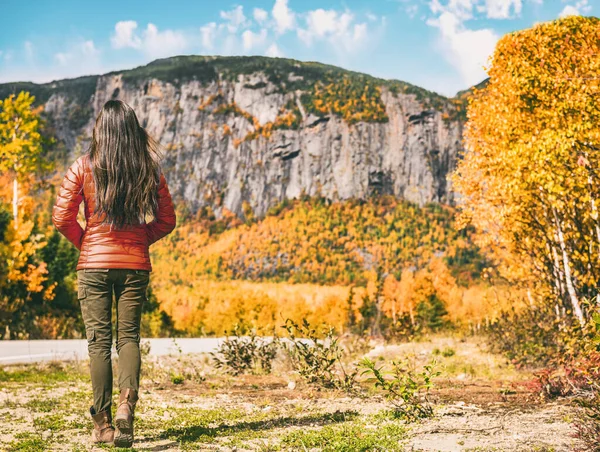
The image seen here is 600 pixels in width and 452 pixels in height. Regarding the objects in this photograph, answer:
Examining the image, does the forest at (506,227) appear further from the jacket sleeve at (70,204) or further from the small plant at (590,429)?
the jacket sleeve at (70,204)

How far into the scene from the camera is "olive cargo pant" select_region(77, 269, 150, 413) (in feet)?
14.3

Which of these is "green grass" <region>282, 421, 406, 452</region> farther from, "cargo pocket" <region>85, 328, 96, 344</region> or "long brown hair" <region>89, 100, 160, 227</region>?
"long brown hair" <region>89, 100, 160, 227</region>

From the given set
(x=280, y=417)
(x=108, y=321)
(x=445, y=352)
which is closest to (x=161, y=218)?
(x=108, y=321)

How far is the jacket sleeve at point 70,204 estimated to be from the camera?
445cm

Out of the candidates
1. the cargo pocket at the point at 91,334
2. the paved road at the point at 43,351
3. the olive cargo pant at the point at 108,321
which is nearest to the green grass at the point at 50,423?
the olive cargo pant at the point at 108,321

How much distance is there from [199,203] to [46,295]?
159664 millimetres

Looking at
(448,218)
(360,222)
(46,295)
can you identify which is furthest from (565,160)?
(360,222)

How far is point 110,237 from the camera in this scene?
14.5 ft

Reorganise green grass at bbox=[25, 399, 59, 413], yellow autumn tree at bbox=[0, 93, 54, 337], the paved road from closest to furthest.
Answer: green grass at bbox=[25, 399, 59, 413]
the paved road
yellow autumn tree at bbox=[0, 93, 54, 337]

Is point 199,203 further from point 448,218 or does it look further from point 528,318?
point 528,318

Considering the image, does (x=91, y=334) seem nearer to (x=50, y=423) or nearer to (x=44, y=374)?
(x=50, y=423)

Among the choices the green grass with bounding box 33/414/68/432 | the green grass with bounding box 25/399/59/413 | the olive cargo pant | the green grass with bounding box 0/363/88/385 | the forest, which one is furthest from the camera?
the forest

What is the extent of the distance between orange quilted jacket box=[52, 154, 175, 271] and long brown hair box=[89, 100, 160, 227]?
59mm

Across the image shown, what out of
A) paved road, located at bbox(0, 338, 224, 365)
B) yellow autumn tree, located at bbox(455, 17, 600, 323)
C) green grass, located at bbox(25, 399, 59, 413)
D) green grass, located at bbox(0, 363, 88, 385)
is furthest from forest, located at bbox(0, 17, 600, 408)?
paved road, located at bbox(0, 338, 224, 365)
